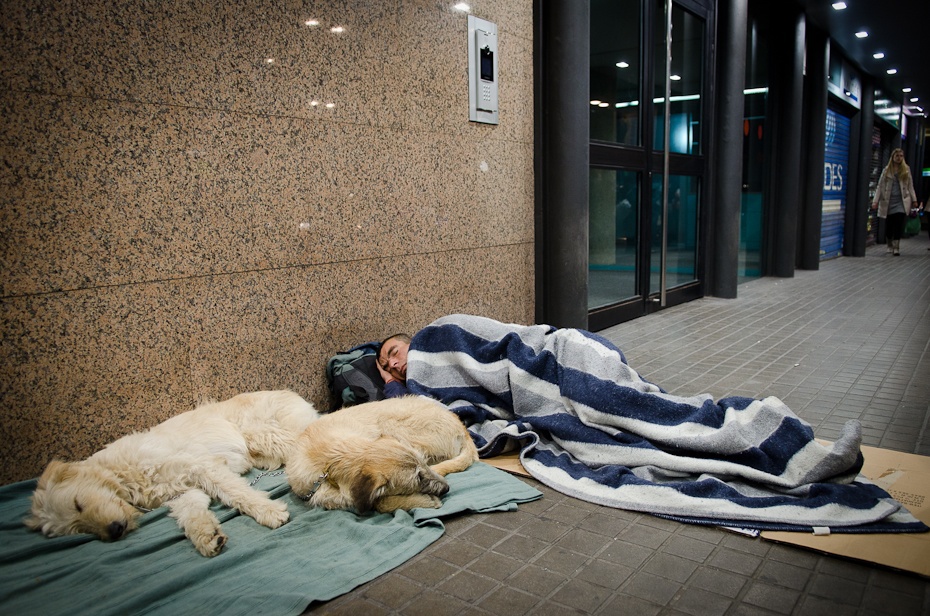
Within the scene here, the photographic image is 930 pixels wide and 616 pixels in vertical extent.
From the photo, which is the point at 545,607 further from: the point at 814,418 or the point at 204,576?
the point at 814,418

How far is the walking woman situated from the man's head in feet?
51.9

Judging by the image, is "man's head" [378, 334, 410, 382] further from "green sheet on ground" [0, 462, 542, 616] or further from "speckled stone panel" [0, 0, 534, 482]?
"green sheet on ground" [0, 462, 542, 616]

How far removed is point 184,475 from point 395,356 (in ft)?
5.60

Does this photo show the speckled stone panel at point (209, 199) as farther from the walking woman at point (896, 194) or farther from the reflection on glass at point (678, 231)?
the walking woman at point (896, 194)

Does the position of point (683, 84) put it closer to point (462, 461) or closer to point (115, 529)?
point (462, 461)

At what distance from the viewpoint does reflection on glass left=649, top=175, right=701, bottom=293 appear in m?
8.27

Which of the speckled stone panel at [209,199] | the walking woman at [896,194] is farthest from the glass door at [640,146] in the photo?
the walking woman at [896,194]

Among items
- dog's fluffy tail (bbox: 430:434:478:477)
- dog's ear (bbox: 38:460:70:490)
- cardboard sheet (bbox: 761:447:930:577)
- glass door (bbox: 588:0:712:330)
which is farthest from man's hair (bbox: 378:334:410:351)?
glass door (bbox: 588:0:712:330)

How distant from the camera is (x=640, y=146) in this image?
7.79 meters

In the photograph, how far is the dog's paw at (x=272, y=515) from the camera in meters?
2.71

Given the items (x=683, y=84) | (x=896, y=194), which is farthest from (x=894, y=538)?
(x=896, y=194)

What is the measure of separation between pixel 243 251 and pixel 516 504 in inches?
84.4

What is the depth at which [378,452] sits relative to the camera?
277 cm

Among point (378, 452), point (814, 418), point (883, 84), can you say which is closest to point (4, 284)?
point (378, 452)
